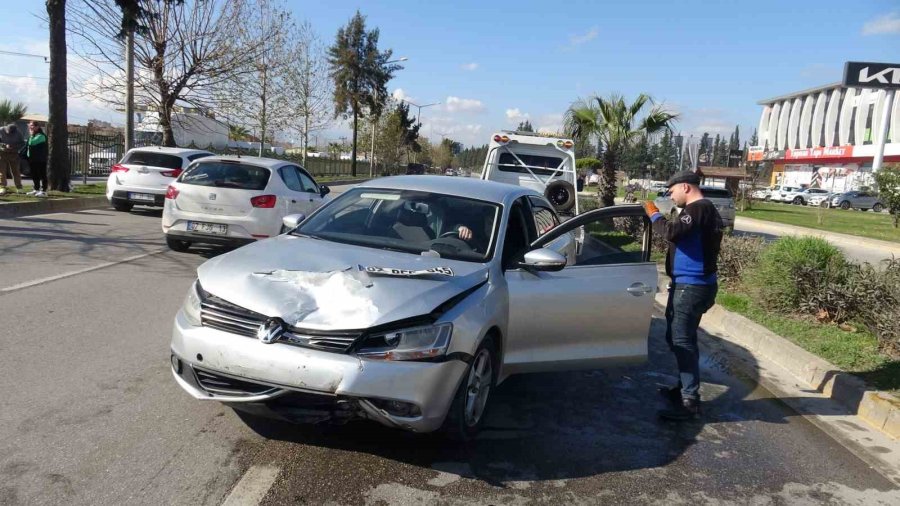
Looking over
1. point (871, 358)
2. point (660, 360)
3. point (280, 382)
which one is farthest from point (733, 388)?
point (280, 382)

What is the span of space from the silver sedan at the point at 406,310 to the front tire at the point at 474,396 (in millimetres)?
12

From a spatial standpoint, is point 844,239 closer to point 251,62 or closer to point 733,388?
point 733,388

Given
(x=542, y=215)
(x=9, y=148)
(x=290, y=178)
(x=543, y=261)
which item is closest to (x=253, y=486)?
(x=543, y=261)

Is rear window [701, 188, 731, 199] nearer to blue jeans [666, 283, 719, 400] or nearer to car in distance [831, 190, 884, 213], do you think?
blue jeans [666, 283, 719, 400]

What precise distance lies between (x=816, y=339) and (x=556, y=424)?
13.5ft

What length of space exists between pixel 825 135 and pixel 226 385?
9125 centimetres

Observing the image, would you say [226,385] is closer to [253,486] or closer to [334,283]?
[253,486]

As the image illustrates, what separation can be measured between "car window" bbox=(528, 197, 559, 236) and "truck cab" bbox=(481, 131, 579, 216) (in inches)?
301

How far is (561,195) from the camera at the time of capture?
551 inches

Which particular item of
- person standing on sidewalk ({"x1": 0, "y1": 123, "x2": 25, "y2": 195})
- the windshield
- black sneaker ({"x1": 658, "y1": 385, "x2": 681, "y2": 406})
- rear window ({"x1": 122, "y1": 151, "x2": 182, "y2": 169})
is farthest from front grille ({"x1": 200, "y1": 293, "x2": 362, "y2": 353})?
person standing on sidewalk ({"x1": 0, "y1": 123, "x2": 25, "y2": 195})

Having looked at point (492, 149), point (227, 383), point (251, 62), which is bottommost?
point (227, 383)

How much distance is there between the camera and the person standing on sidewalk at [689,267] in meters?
4.99

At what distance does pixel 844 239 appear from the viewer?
73.8 feet

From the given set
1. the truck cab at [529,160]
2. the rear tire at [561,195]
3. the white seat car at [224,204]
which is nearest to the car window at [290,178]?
the white seat car at [224,204]
